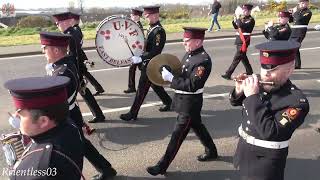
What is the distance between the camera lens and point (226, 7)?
142 feet

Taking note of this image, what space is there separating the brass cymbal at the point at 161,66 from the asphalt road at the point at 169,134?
116cm

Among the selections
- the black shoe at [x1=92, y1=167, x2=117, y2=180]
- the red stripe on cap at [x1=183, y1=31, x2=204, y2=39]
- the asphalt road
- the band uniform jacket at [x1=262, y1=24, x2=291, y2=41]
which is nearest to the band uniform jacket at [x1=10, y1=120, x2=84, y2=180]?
the black shoe at [x1=92, y1=167, x2=117, y2=180]

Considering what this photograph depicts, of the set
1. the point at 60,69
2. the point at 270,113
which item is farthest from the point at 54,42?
the point at 270,113

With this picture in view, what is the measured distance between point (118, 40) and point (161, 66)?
188 cm

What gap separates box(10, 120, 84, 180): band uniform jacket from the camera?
113 inches

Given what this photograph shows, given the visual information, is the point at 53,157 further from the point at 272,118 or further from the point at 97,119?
the point at 97,119

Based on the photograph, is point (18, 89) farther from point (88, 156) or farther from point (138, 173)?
point (138, 173)

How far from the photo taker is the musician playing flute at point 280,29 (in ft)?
35.9

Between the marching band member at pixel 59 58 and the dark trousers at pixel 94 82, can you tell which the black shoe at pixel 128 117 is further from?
the marching band member at pixel 59 58

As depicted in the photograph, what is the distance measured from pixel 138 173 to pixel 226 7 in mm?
38997

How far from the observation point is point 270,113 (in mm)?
3920

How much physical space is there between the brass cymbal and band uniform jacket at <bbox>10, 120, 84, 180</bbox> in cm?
315

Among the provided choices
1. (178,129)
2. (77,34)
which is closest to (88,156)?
(178,129)

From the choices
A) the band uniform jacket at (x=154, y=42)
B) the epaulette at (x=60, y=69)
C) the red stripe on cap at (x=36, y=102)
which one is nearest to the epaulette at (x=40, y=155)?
the red stripe on cap at (x=36, y=102)
